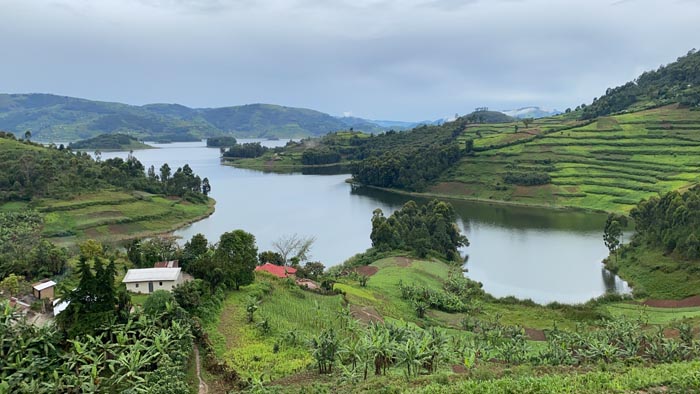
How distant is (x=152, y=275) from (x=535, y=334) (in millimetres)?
20739

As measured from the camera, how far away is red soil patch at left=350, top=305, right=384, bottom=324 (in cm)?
2416

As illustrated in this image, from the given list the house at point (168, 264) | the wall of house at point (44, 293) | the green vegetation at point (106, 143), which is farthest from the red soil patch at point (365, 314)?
the green vegetation at point (106, 143)

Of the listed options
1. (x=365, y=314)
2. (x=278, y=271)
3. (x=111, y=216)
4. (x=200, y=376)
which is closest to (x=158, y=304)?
(x=200, y=376)

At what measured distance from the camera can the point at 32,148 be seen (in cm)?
7281

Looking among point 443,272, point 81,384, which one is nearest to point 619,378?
point 81,384

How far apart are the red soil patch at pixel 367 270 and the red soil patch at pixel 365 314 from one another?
12387 millimetres

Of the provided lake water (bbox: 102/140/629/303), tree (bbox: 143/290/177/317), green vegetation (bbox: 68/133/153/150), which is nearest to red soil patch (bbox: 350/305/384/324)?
tree (bbox: 143/290/177/317)

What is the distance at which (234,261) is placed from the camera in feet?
85.9

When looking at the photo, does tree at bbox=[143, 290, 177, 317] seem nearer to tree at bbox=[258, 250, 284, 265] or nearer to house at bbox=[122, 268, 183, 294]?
house at bbox=[122, 268, 183, 294]

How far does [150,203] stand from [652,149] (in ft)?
245

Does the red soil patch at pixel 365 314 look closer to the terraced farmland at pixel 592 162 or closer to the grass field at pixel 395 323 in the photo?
the grass field at pixel 395 323

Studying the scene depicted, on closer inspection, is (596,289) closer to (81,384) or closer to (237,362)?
(237,362)

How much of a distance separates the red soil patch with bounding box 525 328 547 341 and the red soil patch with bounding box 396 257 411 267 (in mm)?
15861

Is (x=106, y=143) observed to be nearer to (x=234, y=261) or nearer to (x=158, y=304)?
(x=234, y=261)
